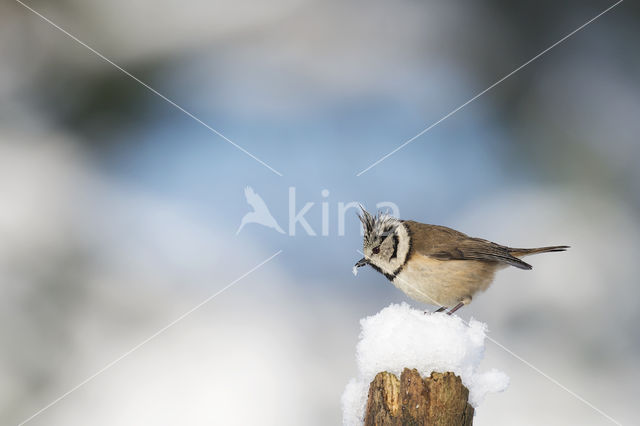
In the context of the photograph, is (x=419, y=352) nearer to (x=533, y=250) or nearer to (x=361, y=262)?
(x=361, y=262)

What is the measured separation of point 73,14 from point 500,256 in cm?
404

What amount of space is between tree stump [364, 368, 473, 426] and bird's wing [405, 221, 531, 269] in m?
1.76

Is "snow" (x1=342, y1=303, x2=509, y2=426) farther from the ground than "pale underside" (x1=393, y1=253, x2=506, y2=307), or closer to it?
closer to it

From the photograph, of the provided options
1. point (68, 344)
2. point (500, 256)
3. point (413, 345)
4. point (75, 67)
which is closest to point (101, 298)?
point (68, 344)

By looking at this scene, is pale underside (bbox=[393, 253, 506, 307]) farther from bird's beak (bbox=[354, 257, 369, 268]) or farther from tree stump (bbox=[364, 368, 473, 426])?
tree stump (bbox=[364, 368, 473, 426])

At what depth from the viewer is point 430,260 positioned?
13.0 feet

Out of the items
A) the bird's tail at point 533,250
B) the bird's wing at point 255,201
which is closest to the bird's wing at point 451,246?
the bird's tail at point 533,250

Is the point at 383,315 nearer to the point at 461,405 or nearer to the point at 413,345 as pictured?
the point at 413,345

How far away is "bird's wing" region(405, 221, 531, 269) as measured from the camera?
3982 millimetres

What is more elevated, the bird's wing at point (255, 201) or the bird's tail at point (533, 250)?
the bird's wing at point (255, 201)

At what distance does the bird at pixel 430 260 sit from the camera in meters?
3.89

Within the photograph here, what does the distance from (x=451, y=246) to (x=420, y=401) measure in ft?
6.35

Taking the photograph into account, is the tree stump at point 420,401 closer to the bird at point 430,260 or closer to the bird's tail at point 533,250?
A: the bird at point 430,260

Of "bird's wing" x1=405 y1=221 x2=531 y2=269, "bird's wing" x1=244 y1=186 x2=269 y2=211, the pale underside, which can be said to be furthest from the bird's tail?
"bird's wing" x1=244 y1=186 x2=269 y2=211
